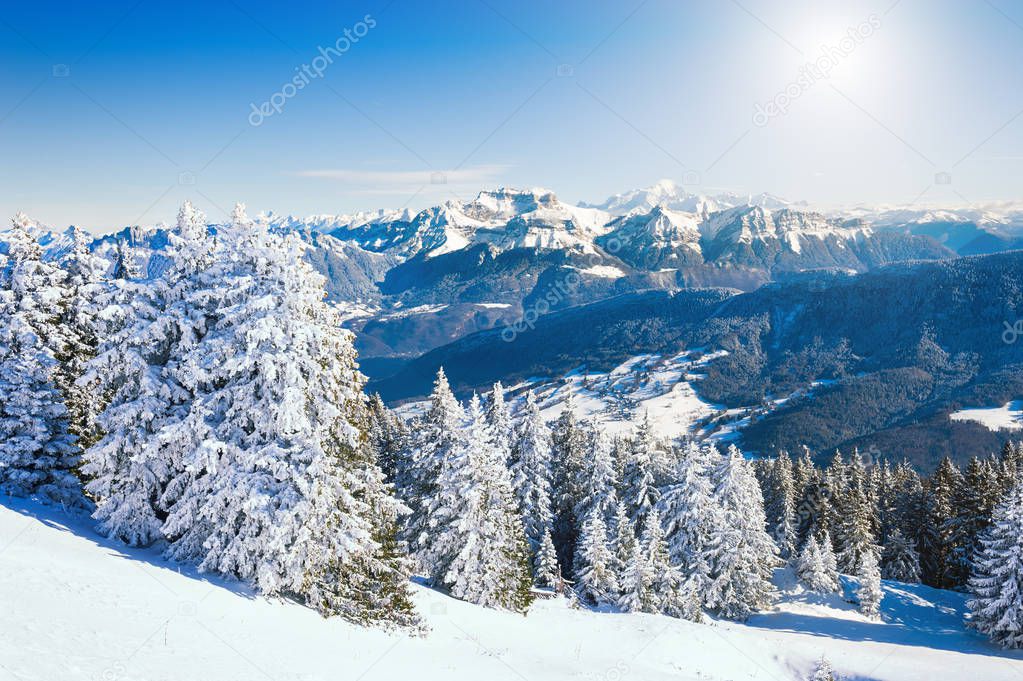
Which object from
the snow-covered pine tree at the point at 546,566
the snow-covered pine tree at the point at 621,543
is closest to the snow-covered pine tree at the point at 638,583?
the snow-covered pine tree at the point at 621,543

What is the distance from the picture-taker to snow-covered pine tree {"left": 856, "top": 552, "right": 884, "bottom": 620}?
159 ft

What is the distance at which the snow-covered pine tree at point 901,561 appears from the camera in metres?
61.0

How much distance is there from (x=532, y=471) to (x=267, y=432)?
32.7 metres

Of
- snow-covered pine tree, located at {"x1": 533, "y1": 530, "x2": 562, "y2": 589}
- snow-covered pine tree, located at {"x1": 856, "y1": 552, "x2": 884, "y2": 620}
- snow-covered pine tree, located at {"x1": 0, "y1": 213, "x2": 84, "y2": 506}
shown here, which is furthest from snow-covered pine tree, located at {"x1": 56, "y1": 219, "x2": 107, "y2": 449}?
snow-covered pine tree, located at {"x1": 856, "y1": 552, "x2": 884, "y2": 620}

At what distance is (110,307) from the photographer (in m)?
19.9

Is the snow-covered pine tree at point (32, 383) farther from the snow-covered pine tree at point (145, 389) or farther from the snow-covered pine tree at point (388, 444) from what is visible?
the snow-covered pine tree at point (388, 444)

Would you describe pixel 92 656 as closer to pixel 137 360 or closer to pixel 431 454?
pixel 137 360

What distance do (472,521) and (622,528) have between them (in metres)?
14.6

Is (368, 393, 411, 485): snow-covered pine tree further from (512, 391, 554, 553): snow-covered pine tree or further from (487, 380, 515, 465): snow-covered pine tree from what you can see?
(512, 391, 554, 553): snow-covered pine tree

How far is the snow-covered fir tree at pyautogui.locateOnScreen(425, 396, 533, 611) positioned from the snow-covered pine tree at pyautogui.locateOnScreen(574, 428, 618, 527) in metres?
14.7

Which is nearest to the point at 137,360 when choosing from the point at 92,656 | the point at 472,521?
the point at 92,656

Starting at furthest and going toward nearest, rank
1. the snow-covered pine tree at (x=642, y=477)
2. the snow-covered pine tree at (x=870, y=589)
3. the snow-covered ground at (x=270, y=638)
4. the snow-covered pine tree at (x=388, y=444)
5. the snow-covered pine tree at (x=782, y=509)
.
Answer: the snow-covered pine tree at (x=782, y=509) → the snow-covered pine tree at (x=388, y=444) → the snow-covered pine tree at (x=870, y=589) → the snow-covered pine tree at (x=642, y=477) → the snow-covered ground at (x=270, y=638)

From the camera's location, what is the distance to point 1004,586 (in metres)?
40.8

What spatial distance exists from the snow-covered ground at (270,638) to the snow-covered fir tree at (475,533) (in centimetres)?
171
